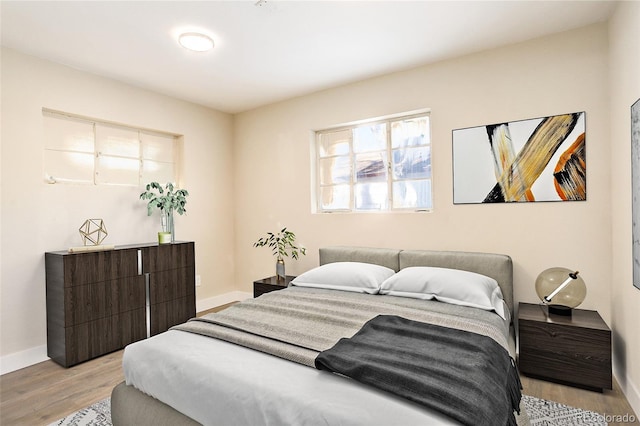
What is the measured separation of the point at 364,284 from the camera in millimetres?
2922

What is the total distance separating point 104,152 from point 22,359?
80.0 inches

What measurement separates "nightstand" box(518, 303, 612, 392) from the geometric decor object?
3.76 m

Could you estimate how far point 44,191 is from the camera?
309 cm

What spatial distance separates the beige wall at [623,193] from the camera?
A: 2.08 metres

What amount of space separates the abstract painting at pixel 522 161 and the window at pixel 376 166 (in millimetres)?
398

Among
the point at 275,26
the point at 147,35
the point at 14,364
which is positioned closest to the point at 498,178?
the point at 275,26

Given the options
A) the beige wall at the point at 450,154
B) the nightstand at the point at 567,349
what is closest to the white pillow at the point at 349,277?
the beige wall at the point at 450,154

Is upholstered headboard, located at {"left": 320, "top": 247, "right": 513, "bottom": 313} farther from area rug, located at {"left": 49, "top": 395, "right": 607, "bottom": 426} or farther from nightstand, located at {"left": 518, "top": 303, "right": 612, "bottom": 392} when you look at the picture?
area rug, located at {"left": 49, "top": 395, "right": 607, "bottom": 426}

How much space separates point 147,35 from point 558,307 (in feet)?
12.4

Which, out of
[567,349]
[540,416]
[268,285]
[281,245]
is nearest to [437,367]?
[540,416]

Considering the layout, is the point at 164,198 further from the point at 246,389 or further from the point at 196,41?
the point at 246,389

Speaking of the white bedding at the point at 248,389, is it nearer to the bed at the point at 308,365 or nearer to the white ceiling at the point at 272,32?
the bed at the point at 308,365

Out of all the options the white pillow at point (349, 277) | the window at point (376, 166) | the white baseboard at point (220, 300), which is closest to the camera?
the white pillow at point (349, 277)

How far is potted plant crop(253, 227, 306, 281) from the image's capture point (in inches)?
159
